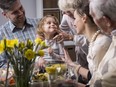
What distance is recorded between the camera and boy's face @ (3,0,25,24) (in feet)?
8.69

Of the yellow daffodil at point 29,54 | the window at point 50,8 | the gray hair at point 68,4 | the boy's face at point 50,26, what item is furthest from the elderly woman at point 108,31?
the window at point 50,8

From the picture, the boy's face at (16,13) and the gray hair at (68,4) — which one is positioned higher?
the boy's face at (16,13)

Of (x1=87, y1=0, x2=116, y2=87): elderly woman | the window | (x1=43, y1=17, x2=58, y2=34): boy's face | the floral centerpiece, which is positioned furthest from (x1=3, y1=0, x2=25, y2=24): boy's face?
the window

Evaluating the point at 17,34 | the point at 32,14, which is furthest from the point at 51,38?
the point at 32,14

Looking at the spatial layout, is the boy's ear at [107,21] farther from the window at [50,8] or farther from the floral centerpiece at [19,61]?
the window at [50,8]

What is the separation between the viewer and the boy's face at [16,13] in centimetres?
265

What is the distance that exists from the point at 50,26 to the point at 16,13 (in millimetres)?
377

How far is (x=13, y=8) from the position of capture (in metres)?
2.66

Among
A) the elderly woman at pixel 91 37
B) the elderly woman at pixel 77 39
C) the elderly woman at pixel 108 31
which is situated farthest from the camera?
the elderly woman at pixel 77 39

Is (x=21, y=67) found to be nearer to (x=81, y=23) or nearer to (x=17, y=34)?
(x=81, y=23)

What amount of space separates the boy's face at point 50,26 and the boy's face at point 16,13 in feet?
0.93

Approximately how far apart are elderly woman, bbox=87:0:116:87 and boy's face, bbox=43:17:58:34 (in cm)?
100

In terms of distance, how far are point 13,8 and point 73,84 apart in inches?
46.1

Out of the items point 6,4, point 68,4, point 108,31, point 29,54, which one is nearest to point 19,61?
point 29,54
